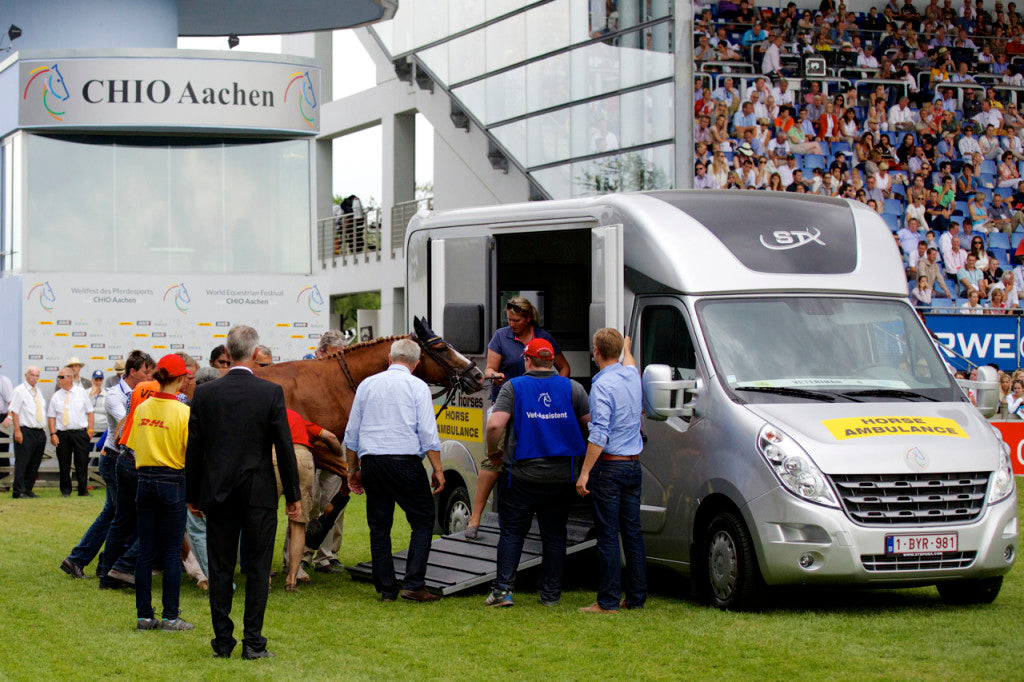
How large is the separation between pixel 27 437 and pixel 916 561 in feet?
41.6

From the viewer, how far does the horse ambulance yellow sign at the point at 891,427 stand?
8.59 metres

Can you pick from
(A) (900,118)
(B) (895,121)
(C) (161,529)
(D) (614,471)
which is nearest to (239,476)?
(C) (161,529)

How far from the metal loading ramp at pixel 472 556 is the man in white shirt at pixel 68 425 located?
28.2 ft

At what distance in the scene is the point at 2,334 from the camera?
786 inches

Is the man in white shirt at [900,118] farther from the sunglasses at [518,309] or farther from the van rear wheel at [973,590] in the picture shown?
the van rear wheel at [973,590]

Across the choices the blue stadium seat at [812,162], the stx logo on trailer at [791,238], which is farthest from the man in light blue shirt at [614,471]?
the blue stadium seat at [812,162]

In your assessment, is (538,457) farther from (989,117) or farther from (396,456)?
(989,117)

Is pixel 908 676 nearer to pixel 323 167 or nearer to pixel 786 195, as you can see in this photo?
pixel 786 195

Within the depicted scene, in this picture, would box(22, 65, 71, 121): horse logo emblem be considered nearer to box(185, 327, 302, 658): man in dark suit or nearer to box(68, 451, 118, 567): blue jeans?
box(68, 451, 118, 567): blue jeans

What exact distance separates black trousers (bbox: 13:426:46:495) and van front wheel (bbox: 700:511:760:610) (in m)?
11.2

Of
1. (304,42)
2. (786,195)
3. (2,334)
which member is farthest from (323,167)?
(786,195)

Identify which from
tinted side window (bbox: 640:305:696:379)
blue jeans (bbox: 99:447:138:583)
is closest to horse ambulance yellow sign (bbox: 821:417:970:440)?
tinted side window (bbox: 640:305:696:379)

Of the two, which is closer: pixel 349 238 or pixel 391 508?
pixel 391 508

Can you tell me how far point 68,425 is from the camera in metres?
17.8
